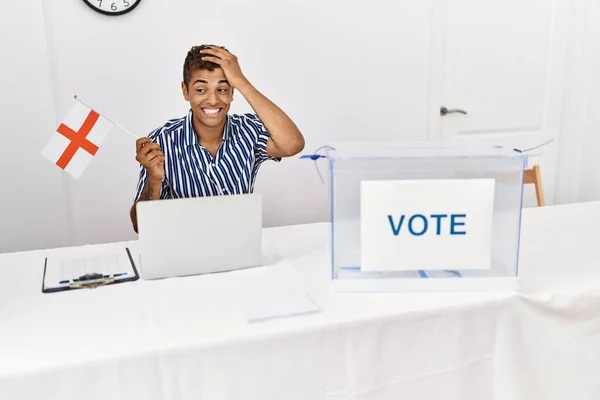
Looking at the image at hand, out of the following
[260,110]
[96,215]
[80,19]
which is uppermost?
[80,19]

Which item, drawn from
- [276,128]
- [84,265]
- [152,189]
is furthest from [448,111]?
[84,265]

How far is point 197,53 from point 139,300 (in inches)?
28.2

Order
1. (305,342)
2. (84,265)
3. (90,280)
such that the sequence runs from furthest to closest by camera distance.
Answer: (84,265) < (90,280) < (305,342)

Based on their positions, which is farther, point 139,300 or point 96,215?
point 96,215

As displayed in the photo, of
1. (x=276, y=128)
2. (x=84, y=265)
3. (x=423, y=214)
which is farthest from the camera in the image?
(x=276, y=128)

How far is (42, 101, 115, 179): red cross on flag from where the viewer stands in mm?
1354

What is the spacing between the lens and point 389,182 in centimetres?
109

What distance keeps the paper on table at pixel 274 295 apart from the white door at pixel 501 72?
191 cm

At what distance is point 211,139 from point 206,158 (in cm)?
6

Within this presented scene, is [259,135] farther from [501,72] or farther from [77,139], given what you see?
[501,72]

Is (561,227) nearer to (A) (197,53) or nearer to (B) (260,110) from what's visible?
(B) (260,110)

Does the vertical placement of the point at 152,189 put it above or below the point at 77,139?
below

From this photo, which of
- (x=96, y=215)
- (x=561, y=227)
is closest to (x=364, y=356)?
(x=561, y=227)

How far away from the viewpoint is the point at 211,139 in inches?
60.6
